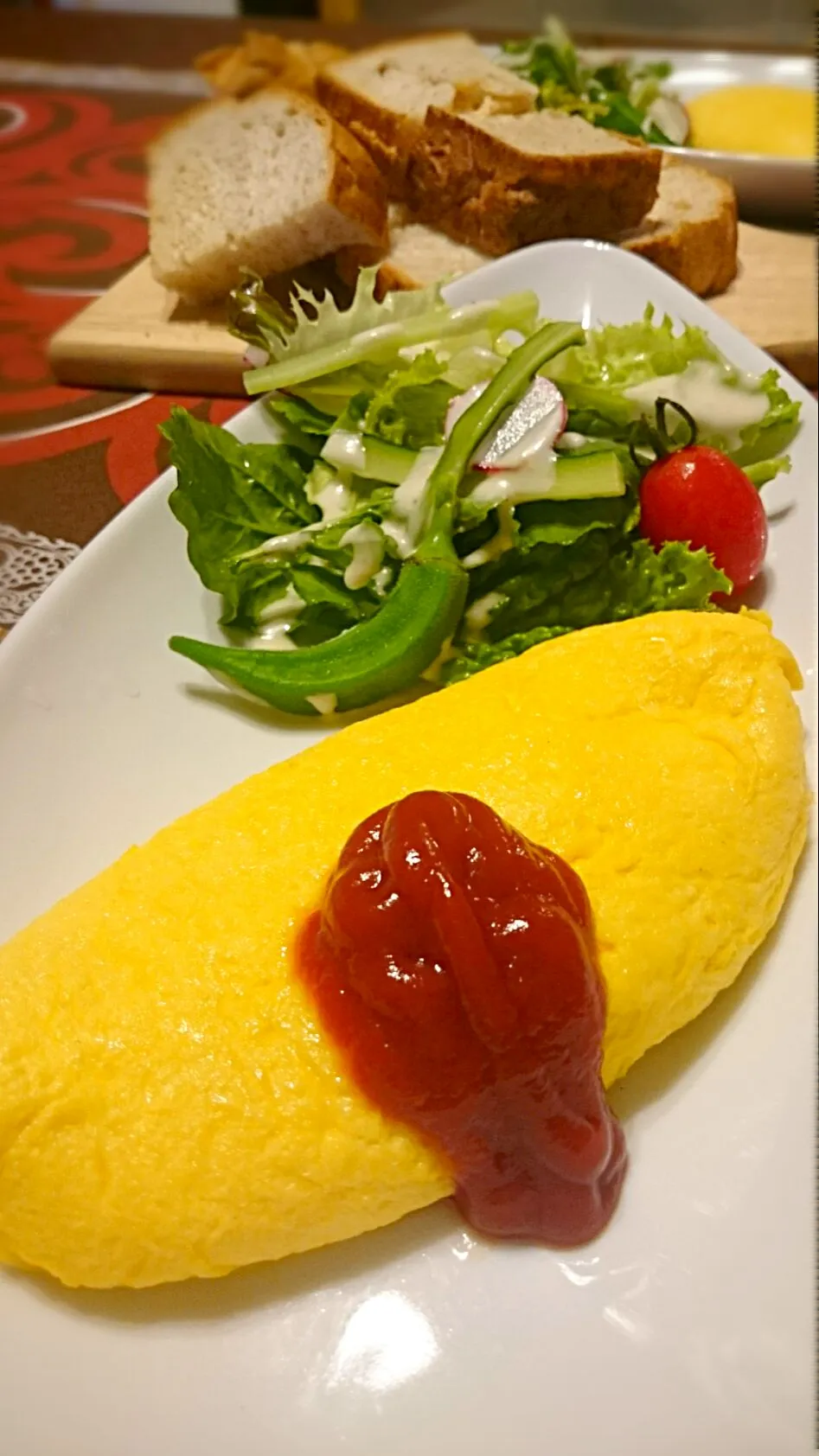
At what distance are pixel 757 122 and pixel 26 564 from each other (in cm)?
406

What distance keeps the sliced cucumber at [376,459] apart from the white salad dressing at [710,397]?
0.56 m

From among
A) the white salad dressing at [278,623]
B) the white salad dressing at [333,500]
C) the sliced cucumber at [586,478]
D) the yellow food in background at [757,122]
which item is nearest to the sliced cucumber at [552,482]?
the sliced cucumber at [586,478]

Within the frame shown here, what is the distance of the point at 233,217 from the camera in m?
3.38

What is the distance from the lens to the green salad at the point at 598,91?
423cm

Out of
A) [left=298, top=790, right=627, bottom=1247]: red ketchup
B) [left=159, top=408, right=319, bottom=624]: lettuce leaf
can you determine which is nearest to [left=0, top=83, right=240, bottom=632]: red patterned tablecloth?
[left=159, top=408, right=319, bottom=624]: lettuce leaf

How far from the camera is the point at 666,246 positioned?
11.2 ft

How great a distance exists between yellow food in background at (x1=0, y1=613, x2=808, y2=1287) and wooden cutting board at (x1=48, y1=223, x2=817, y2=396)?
1.86 metres

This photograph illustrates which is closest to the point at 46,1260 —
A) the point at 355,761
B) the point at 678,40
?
the point at 355,761

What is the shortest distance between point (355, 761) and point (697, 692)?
0.61 metres

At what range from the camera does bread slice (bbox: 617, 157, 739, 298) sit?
11.3 feet

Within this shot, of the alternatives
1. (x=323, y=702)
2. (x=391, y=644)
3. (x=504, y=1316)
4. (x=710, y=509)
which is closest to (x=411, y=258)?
(x=710, y=509)

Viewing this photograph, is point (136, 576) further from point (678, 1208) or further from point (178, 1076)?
point (678, 1208)

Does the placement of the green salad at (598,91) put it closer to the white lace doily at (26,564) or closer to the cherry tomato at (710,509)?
the cherry tomato at (710,509)

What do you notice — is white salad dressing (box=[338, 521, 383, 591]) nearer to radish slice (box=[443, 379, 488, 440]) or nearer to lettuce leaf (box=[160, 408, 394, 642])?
lettuce leaf (box=[160, 408, 394, 642])
